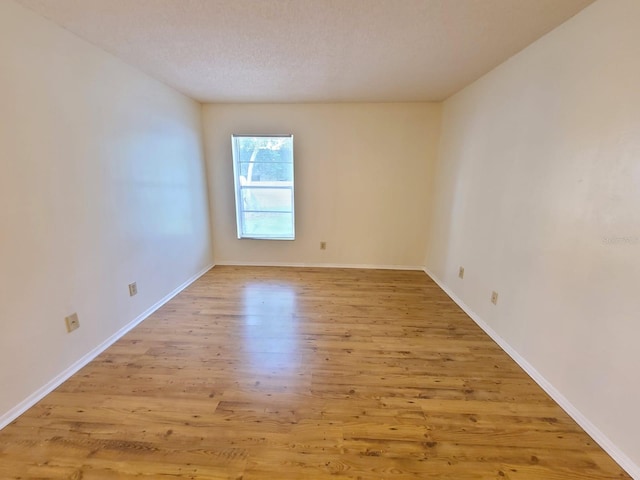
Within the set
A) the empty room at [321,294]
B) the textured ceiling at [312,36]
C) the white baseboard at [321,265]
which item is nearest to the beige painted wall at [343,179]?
the white baseboard at [321,265]

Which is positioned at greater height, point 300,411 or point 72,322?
point 72,322

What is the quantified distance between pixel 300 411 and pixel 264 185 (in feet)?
10.0

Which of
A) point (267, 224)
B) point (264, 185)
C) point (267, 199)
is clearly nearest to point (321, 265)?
point (267, 224)

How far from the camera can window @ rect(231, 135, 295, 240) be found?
12.8 feet

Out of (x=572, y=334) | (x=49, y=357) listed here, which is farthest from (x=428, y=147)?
(x=49, y=357)

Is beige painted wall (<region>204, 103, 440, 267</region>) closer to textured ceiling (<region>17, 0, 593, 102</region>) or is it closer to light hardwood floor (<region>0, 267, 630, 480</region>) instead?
textured ceiling (<region>17, 0, 593, 102</region>)

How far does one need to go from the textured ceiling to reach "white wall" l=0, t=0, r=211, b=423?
9.3 inches

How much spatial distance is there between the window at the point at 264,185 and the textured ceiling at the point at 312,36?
1.04 m

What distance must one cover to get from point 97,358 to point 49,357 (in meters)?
0.35

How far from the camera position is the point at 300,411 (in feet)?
5.39

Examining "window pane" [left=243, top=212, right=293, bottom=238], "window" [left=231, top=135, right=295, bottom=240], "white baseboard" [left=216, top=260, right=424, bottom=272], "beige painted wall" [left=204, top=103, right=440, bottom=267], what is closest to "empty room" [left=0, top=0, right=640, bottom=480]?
"beige painted wall" [left=204, top=103, right=440, bottom=267]

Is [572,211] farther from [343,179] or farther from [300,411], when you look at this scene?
[343,179]

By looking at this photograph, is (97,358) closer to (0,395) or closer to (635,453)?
(0,395)

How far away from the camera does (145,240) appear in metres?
2.68
